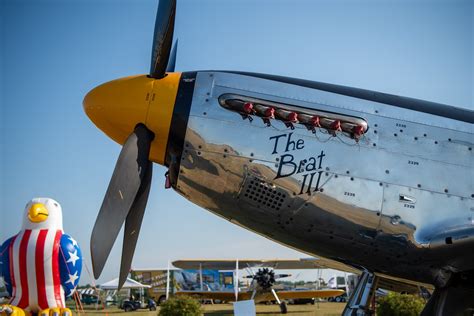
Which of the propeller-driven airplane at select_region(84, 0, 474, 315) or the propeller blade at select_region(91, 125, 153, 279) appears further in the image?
the propeller-driven airplane at select_region(84, 0, 474, 315)

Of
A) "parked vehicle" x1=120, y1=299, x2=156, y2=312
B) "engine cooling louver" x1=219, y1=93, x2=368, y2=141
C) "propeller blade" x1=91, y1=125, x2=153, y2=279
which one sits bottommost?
"parked vehicle" x1=120, y1=299, x2=156, y2=312

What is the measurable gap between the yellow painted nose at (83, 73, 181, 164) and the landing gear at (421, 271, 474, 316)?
158 inches

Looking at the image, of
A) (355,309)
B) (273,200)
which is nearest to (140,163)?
(273,200)

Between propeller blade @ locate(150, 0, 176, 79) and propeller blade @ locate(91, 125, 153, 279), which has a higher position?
propeller blade @ locate(150, 0, 176, 79)

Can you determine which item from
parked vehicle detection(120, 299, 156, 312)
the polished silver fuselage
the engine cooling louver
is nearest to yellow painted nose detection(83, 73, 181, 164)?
the polished silver fuselage

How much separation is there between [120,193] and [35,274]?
5.56 metres

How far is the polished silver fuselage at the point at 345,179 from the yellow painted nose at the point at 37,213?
5997 mm

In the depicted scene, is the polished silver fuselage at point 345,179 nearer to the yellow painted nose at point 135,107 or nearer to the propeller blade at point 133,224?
the yellow painted nose at point 135,107

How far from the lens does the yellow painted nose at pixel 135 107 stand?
19.8ft

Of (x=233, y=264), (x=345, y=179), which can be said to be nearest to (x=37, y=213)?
(x=345, y=179)

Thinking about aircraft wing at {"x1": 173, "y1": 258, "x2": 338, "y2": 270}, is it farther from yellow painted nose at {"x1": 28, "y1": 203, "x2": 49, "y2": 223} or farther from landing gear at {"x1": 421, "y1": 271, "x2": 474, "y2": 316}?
landing gear at {"x1": 421, "y1": 271, "x2": 474, "y2": 316}

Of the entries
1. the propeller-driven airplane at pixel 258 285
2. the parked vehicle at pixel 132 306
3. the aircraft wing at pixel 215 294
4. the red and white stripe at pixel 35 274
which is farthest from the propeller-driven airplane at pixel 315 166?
the parked vehicle at pixel 132 306

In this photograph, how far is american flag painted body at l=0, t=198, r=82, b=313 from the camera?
400 inches

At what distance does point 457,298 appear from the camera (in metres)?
6.07
